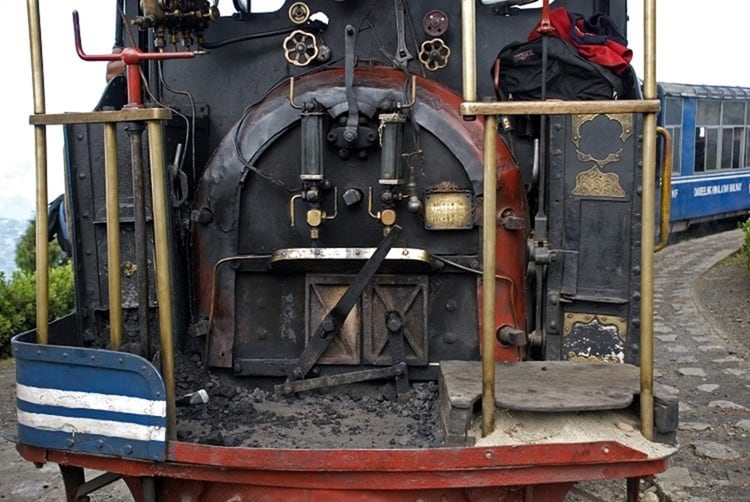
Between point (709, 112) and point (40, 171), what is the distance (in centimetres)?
1638

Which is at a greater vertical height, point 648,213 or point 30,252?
point 648,213

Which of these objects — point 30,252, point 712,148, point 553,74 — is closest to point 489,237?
point 553,74

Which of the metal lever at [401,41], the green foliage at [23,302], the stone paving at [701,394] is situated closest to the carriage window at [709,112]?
the stone paving at [701,394]

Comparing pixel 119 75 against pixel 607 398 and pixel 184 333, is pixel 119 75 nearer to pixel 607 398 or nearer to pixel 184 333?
pixel 184 333

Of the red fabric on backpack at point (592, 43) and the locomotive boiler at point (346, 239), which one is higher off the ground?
the red fabric on backpack at point (592, 43)

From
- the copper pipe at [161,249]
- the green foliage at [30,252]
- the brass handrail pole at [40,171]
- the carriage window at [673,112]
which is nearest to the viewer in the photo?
the copper pipe at [161,249]

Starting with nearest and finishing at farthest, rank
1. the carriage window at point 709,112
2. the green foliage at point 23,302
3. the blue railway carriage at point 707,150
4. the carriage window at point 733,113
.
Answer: the green foliage at point 23,302 → the blue railway carriage at point 707,150 → the carriage window at point 709,112 → the carriage window at point 733,113

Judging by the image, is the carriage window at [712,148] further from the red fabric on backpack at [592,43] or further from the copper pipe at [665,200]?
the copper pipe at [665,200]

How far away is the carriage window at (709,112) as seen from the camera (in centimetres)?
1686

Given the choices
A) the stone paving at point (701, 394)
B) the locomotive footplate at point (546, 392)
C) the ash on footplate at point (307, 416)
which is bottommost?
the stone paving at point (701, 394)

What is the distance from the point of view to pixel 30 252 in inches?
454

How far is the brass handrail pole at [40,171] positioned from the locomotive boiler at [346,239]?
2 centimetres

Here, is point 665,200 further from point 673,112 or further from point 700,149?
point 700,149

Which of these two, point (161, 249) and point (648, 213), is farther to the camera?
point (161, 249)
